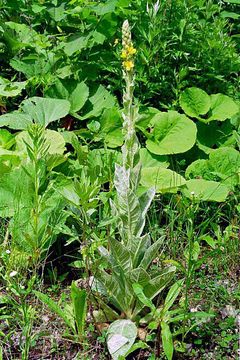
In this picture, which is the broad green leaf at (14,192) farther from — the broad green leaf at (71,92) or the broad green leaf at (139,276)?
the broad green leaf at (71,92)

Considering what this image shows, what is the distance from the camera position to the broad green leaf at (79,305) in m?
2.38

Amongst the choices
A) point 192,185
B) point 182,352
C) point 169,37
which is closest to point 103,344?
point 182,352

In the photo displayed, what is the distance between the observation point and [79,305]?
94.4 inches

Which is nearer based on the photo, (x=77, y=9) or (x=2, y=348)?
(x=2, y=348)

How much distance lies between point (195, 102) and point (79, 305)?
1.75 metres

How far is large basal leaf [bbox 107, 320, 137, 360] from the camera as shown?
2.36 m

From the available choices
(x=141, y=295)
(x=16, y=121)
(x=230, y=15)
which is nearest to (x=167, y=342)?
(x=141, y=295)

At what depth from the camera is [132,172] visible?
2402 mm

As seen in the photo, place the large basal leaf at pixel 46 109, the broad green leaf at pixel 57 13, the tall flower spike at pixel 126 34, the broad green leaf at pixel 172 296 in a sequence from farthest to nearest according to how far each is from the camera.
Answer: the broad green leaf at pixel 57 13 → the large basal leaf at pixel 46 109 → the broad green leaf at pixel 172 296 → the tall flower spike at pixel 126 34

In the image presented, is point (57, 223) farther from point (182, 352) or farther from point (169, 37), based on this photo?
point (169, 37)

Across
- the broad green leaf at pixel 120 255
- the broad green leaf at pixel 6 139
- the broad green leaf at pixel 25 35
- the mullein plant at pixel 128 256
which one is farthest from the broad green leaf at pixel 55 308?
the broad green leaf at pixel 25 35

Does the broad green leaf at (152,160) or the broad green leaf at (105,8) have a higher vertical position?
the broad green leaf at (105,8)

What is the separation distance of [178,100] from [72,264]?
56.6 inches

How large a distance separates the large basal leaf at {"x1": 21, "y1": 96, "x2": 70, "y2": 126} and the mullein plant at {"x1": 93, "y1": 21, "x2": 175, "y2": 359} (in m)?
Result: 1.14
